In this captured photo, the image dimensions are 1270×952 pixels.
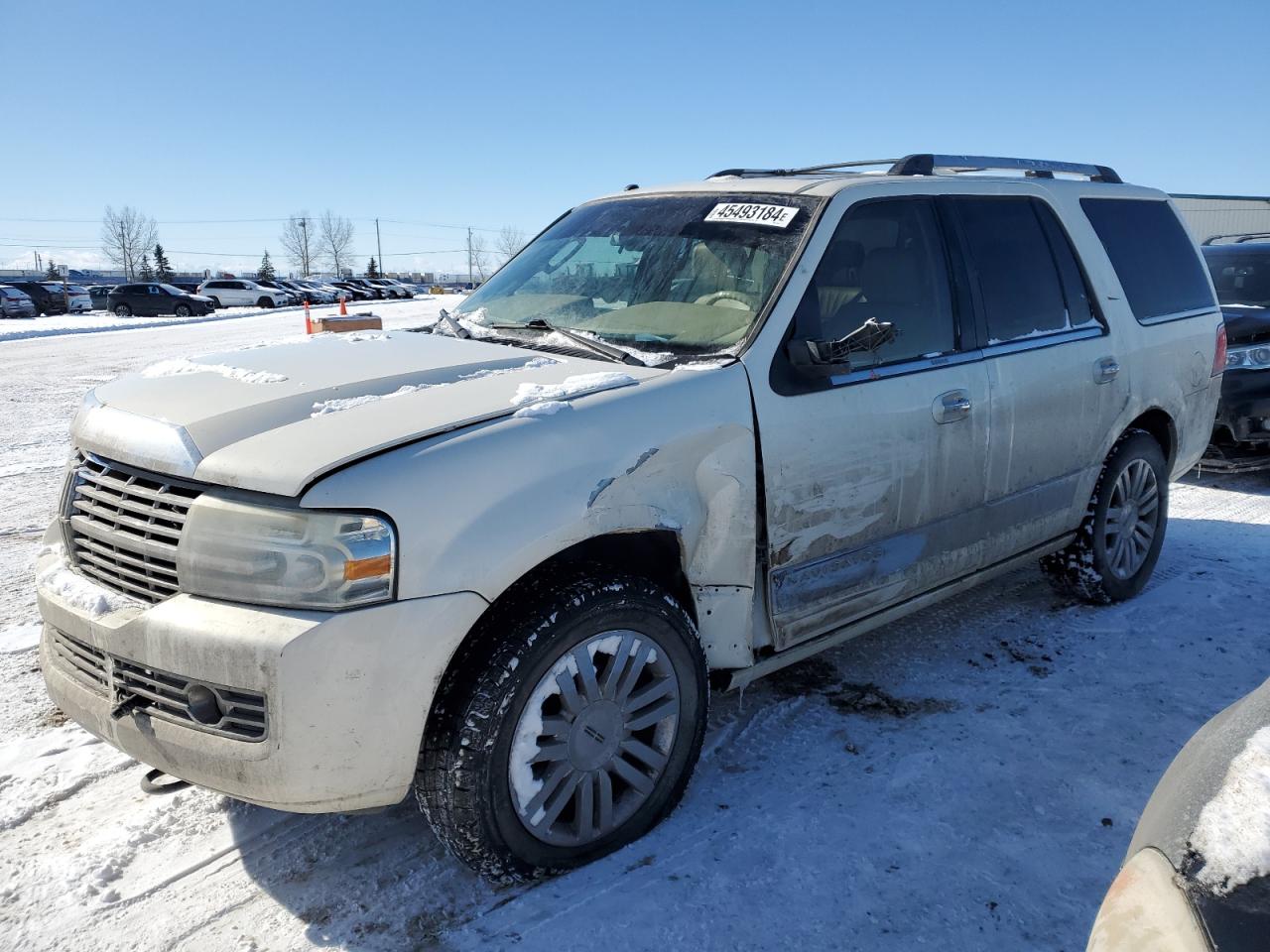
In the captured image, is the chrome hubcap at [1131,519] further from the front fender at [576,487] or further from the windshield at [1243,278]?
the windshield at [1243,278]

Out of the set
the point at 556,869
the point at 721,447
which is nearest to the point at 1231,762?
the point at 721,447

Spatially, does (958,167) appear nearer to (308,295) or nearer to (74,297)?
(74,297)

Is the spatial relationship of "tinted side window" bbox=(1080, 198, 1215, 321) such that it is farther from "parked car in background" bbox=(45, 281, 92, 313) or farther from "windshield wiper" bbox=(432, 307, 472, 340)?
"parked car in background" bbox=(45, 281, 92, 313)

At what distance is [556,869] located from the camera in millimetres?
2617

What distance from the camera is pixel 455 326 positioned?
12.3 feet

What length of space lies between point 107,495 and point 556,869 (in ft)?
5.21

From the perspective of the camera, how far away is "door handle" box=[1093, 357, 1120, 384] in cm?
420

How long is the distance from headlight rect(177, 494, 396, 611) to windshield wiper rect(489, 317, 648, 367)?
1.13 meters

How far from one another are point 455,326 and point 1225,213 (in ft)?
106

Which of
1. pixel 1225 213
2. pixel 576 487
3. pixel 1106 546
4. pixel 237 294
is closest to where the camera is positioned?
pixel 576 487

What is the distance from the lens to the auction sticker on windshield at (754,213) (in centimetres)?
334

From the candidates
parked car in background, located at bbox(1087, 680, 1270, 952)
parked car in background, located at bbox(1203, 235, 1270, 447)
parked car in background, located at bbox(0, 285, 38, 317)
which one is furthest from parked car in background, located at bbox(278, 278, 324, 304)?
parked car in background, located at bbox(1087, 680, 1270, 952)

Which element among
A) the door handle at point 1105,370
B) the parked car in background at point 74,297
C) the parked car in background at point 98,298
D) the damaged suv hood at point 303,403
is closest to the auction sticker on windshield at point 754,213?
the damaged suv hood at point 303,403

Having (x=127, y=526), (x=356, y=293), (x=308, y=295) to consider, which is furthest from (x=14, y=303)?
(x=127, y=526)
